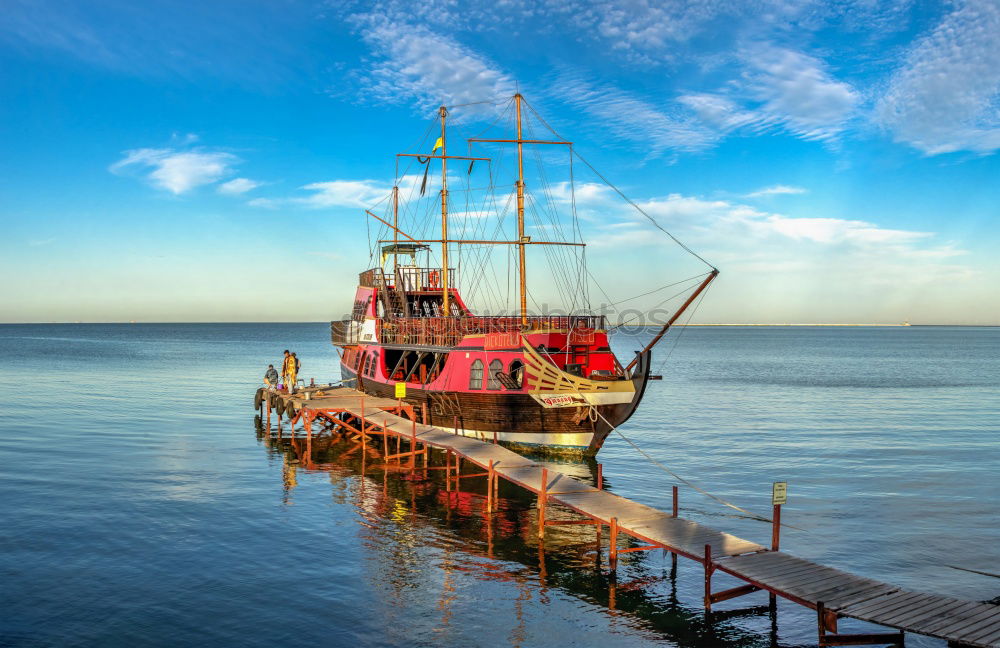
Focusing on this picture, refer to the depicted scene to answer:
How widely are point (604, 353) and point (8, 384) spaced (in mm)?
61014

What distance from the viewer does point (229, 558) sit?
20156 mm

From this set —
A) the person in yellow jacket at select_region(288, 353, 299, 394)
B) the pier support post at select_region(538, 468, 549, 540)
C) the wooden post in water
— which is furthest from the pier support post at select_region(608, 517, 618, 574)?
the person in yellow jacket at select_region(288, 353, 299, 394)

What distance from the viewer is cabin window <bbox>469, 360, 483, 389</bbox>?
34438mm

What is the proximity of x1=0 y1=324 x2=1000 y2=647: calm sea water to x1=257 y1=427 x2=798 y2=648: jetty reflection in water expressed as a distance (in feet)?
0.29

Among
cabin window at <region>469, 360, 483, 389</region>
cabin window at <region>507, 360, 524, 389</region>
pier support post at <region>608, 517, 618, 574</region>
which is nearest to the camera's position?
pier support post at <region>608, 517, 618, 574</region>

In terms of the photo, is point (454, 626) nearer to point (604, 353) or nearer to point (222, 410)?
point (604, 353)

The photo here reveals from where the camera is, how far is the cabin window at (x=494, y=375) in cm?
3381

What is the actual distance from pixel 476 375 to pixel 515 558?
14.7 m

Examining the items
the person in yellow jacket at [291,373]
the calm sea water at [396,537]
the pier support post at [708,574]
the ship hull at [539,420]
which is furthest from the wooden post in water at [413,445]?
the pier support post at [708,574]

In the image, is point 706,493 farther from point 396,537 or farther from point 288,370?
point 288,370

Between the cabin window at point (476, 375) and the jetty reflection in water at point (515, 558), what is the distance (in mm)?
4787

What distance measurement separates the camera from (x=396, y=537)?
2244cm

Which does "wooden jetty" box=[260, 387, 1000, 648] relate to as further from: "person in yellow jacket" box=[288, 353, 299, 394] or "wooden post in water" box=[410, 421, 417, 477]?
"person in yellow jacket" box=[288, 353, 299, 394]

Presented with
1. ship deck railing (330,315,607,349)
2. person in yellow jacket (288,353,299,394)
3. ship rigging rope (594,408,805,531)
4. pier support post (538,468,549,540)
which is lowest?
ship rigging rope (594,408,805,531)
